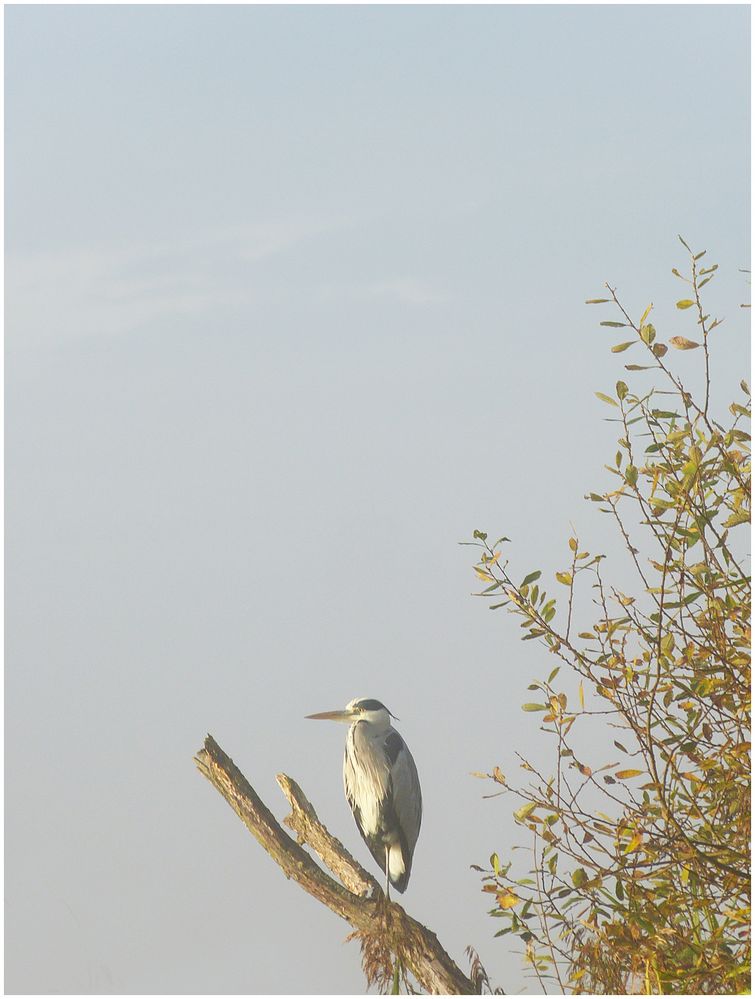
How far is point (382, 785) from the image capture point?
3.22 metres

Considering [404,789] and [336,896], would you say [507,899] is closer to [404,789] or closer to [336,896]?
[336,896]

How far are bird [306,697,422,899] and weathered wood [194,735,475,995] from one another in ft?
1.89

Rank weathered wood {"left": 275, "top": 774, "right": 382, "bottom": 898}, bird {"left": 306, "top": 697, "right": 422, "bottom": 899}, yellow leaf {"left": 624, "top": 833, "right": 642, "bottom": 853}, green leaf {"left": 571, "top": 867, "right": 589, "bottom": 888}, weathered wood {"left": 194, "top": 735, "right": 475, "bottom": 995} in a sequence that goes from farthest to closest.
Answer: bird {"left": 306, "top": 697, "right": 422, "bottom": 899} → weathered wood {"left": 275, "top": 774, "right": 382, "bottom": 898} → weathered wood {"left": 194, "top": 735, "right": 475, "bottom": 995} → green leaf {"left": 571, "top": 867, "right": 589, "bottom": 888} → yellow leaf {"left": 624, "top": 833, "right": 642, "bottom": 853}

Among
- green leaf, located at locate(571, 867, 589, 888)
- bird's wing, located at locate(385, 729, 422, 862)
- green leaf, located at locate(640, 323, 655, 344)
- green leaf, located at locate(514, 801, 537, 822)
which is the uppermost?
green leaf, located at locate(640, 323, 655, 344)

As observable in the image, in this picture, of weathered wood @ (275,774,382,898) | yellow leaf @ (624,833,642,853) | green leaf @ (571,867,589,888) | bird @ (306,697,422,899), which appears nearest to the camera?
yellow leaf @ (624,833,642,853)

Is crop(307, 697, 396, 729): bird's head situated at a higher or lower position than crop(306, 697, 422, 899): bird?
higher

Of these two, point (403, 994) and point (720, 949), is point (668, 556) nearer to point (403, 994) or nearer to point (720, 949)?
point (720, 949)

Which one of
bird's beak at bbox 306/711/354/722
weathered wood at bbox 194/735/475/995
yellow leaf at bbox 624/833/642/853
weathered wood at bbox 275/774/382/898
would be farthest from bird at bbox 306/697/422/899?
yellow leaf at bbox 624/833/642/853

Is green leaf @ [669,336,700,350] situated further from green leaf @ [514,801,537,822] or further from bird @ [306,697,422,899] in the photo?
bird @ [306,697,422,899]

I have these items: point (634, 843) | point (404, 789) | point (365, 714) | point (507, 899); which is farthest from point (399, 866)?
point (634, 843)

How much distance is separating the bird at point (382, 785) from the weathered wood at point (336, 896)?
0.57 m

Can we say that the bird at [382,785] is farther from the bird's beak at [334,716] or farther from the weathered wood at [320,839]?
the weathered wood at [320,839]

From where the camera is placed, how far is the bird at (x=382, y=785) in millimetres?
3221

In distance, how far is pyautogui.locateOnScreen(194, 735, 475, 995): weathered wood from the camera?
2.56m
